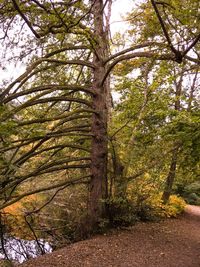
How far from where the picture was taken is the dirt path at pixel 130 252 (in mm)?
5637

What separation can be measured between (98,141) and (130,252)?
100 inches

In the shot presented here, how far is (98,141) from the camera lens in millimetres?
7625

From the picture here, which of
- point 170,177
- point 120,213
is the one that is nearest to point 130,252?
point 120,213

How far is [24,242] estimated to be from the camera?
11.5 meters

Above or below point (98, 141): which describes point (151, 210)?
below

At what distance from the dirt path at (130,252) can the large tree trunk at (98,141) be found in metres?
0.70

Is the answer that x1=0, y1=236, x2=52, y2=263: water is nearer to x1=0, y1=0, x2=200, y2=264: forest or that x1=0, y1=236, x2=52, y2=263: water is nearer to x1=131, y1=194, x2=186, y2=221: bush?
x1=0, y1=0, x2=200, y2=264: forest

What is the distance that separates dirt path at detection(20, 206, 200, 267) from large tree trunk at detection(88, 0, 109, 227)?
2.30 ft

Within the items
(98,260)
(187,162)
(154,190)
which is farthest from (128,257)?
(187,162)

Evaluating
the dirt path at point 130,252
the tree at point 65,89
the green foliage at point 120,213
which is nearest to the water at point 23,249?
the tree at point 65,89

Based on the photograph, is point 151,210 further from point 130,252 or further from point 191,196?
point 191,196

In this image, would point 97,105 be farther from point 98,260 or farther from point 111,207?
point 98,260

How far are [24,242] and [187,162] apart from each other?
21.4 feet

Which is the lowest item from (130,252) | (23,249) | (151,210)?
(23,249)
